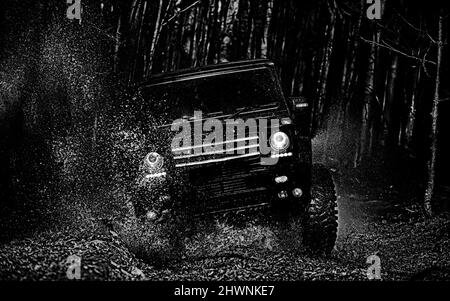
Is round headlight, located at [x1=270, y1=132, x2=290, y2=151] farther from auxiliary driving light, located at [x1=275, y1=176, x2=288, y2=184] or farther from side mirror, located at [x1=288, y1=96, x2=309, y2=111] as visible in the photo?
side mirror, located at [x1=288, y1=96, x2=309, y2=111]

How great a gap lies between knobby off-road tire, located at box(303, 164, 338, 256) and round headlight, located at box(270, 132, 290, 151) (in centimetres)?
67

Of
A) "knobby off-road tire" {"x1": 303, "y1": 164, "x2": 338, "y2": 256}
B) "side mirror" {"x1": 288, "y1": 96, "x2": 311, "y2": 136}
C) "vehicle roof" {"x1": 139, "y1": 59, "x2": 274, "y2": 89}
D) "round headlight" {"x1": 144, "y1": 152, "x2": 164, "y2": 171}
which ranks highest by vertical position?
"vehicle roof" {"x1": 139, "y1": 59, "x2": 274, "y2": 89}

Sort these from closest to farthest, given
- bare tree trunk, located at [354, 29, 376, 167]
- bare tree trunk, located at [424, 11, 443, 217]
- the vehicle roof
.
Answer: the vehicle roof → bare tree trunk, located at [424, 11, 443, 217] → bare tree trunk, located at [354, 29, 376, 167]

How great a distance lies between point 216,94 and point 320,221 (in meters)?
1.99

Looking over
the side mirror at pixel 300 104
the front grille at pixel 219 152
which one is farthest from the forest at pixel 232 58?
the side mirror at pixel 300 104

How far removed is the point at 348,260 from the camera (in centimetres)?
520

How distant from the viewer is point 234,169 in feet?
15.8

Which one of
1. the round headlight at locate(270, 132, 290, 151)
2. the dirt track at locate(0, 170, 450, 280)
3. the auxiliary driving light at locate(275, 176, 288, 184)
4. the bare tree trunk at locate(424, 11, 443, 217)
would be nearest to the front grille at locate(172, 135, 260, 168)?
the round headlight at locate(270, 132, 290, 151)

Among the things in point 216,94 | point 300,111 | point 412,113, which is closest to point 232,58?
point 412,113

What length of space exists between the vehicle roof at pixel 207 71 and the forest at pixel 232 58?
32 centimetres

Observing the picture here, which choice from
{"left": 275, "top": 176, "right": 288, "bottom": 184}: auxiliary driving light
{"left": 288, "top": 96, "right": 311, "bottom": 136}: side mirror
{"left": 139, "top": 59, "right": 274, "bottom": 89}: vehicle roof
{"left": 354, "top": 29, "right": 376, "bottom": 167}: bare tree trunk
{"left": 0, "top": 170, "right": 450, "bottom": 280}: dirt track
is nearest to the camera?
{"left": 0, "top": 170, "right": 450, "bottom": 280}: dirt track

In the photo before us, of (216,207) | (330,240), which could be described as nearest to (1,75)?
(216,207)

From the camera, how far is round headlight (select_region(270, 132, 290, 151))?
4.82 metres

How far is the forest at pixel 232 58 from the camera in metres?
7.89
